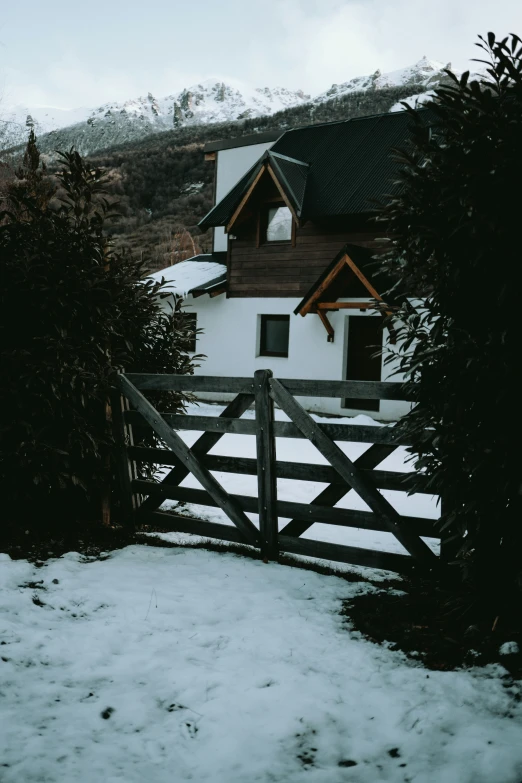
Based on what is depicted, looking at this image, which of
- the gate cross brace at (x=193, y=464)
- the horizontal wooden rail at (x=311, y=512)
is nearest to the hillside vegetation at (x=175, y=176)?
the gate cross brace at (x=193, y=464)

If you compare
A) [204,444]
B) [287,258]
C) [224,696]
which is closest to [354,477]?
[204,444]

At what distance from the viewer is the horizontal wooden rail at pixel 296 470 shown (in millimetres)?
4812

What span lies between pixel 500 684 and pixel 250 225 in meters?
16.9

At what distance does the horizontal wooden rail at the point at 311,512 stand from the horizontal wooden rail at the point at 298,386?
3.03 feet

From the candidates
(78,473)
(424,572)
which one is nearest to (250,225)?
(78,473)

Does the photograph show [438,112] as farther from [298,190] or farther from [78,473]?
[298,190]

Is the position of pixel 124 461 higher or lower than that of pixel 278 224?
lower

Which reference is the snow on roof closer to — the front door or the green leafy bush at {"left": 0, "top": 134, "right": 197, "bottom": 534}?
the front door

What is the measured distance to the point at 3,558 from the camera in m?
5.32

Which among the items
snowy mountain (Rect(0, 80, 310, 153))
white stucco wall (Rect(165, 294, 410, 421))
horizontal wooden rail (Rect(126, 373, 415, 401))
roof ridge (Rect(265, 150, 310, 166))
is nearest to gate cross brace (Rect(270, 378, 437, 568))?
horizontal wooden rail (Rect(126, 373, 415, 401))

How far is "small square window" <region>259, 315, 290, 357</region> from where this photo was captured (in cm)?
1873

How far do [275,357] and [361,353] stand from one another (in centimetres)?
273

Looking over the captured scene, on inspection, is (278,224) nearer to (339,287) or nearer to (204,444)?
(339,287)

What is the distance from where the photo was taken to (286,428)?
213 inches
